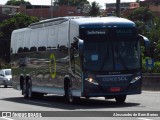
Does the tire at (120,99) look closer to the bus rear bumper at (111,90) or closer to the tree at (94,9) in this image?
the bus rear bumper at (111,90)

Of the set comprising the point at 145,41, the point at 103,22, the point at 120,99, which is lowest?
the point at 120,99

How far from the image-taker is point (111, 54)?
72.3ft

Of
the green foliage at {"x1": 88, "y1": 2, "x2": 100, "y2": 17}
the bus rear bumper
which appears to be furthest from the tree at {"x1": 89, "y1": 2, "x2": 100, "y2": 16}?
the bus rear bumper

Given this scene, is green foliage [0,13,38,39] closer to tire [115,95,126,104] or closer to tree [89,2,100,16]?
tree [89,2,100,16]

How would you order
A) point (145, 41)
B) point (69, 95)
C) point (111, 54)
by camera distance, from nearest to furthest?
1. point (111, 54)
2. point (145, 41)
3. point (69, 95)

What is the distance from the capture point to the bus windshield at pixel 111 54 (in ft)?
71.7

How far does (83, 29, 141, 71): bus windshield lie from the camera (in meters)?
21.9

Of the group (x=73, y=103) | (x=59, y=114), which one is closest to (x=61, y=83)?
(x=73, y=103)

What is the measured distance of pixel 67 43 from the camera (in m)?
23.3

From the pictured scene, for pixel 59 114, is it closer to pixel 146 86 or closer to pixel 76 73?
pixel 76 73

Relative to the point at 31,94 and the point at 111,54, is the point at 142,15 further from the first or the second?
the point at 111,54

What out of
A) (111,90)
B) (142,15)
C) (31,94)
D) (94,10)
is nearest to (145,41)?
(111,90)

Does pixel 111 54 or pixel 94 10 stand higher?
pixel 111 54

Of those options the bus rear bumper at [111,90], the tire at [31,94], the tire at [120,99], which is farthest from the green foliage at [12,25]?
the bus rear bumper at [111,90]
